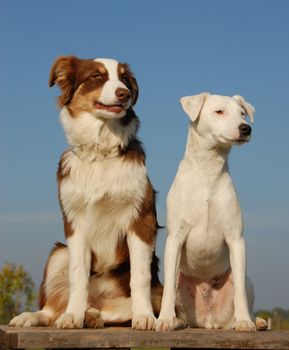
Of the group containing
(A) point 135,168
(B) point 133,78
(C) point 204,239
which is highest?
(B) point 133,78

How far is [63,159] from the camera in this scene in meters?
6.19

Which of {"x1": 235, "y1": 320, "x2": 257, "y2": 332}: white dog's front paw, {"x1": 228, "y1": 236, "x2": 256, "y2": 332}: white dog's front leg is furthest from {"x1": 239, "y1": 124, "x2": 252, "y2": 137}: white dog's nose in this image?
{"x1": 235, "y1": 320, "x2": 257, "y2": 332}: white dog's front paw

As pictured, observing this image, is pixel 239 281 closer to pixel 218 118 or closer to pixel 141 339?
pixel 141 339

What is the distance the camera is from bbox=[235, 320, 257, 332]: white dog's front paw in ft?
16.9

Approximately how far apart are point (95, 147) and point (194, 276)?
1.57m

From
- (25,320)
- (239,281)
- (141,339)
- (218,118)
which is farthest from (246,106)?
(25,320)

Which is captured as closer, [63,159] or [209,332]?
[209,332]

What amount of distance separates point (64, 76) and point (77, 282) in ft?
6.70

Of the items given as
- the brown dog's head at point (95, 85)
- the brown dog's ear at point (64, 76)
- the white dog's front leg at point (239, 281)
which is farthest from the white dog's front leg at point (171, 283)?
the brown dog's ear at point (64, 76)

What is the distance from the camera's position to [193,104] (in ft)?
18.5

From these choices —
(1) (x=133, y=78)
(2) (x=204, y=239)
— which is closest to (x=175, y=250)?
(2) (x=204, y=239)

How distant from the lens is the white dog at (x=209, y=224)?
5426 millimetres

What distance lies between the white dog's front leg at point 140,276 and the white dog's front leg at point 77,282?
445 millimetres

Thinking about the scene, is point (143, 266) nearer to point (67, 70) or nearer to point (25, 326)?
point (25, 326)
